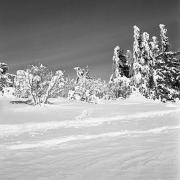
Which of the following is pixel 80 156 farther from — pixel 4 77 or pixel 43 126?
pixel 4 77

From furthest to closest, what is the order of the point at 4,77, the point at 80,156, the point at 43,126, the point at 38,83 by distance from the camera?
1. the point at 4,77
2. the point at 38,83
3. the point at 43,126
4. the point at 80,156

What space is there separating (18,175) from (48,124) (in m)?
11.8

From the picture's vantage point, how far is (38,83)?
3459 centimetres

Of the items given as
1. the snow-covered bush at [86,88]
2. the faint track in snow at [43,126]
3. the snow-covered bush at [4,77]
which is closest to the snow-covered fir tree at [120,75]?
the snow-covered bush at [86,88]

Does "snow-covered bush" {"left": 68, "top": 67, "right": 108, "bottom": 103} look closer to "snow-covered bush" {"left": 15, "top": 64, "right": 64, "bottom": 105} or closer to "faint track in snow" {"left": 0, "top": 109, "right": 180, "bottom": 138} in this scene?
"snow-covered bush" {"left": 15, "top": 64, "right": 64, "bottom": 105}

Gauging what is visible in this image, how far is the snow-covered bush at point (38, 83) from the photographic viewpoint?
3297cm

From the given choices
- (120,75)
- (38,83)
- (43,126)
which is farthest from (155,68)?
(43,126)

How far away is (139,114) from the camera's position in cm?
2416

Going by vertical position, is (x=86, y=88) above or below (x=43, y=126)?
above

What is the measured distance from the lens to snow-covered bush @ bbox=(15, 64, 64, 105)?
33.0m

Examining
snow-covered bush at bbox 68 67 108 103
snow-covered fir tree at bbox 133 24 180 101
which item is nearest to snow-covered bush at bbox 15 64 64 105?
snow-covered bush at bbox 68 67 108 103

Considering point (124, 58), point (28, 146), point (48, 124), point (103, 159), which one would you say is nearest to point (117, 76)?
point (124, 58)

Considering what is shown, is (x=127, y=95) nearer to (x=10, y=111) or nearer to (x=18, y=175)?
(x=10, y=111)

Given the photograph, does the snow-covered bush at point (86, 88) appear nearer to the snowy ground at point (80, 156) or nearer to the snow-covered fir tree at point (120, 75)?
the snow-covered fir tree at point (120, 75)
